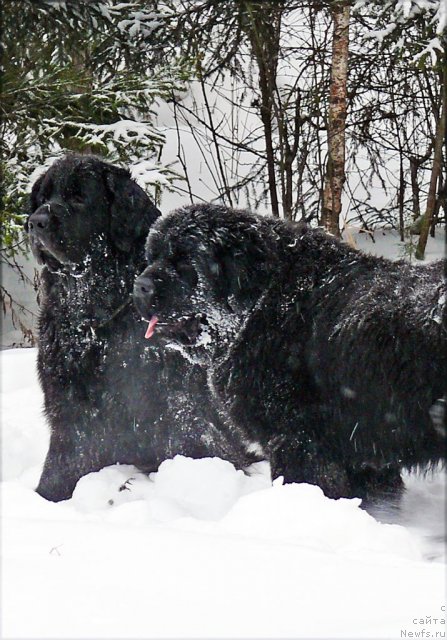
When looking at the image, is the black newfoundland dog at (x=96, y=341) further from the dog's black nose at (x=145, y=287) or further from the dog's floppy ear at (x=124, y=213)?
the dog's black nose at (x=145, y=287)

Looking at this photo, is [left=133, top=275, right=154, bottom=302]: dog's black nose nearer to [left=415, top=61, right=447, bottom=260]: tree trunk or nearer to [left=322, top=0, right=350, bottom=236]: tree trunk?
[left=322, top=0, right=350, bottom=236]: tree trunk

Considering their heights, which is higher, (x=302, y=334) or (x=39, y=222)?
(x=39, y=222)

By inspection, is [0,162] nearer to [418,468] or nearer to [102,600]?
[418,468]

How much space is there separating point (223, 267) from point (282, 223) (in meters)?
0.41

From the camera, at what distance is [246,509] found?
2707mm

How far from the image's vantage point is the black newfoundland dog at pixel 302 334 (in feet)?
10.7

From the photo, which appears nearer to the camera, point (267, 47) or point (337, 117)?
point (337, 117)

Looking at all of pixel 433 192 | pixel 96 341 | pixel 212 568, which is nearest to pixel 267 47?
pixel 433 192

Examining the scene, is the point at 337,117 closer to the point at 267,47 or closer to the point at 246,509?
the point at 267,47

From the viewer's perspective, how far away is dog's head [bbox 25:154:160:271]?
12.8 feet

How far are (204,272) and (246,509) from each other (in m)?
1.22

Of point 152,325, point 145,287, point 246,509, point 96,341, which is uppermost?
point 145,287

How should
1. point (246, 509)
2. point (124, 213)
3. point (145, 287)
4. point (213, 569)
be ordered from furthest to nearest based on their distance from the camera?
1. point (124, 213)
2. point (145, 287)
3. point (246, 509)
4. point (213, 569)

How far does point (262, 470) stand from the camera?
13.4ft
